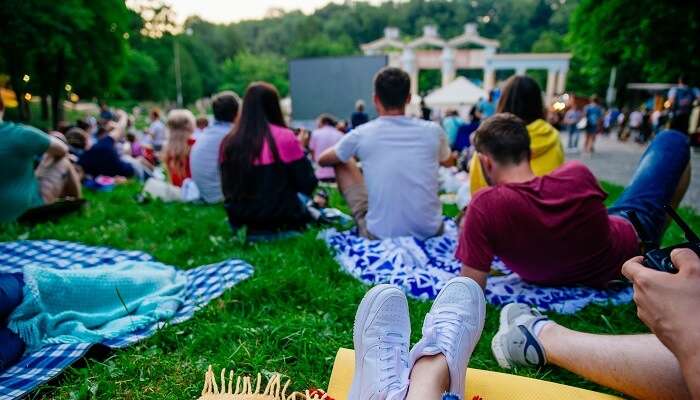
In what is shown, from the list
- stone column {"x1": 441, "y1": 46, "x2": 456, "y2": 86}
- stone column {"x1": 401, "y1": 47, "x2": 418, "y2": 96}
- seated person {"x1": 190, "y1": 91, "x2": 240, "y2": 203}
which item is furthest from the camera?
stone column {"x1": 441, "y1": 46, "x2": 456, "y2": 86}

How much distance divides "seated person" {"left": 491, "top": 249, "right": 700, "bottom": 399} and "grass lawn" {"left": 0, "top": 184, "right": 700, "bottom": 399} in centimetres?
12

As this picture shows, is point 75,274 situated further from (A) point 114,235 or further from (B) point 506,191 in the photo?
(B) point 506,191

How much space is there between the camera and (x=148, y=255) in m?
3.54

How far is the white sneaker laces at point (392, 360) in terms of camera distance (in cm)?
135

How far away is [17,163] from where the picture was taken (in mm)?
3381

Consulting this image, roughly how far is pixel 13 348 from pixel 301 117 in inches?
701

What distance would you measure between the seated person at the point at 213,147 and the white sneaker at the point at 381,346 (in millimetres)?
3745

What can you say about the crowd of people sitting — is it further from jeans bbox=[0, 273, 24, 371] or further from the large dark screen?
the large dark screen

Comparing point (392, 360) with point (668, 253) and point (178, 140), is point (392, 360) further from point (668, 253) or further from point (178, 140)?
point (178, 140)

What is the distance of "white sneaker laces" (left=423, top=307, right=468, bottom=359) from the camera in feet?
4.50

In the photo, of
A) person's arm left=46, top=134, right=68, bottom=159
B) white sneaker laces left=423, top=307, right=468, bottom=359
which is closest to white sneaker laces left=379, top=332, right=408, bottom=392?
white sneaker laces left=423, top=307, right=468, bottom=359

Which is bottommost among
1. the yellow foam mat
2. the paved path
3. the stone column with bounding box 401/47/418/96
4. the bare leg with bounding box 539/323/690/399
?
the paved path

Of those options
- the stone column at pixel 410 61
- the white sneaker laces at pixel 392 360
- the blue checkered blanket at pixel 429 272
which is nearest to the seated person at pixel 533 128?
the blue checkered blanket at pixel 429 272

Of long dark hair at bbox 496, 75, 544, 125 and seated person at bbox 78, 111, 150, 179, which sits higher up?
long dark hair at bbox 496, 75, 544, 125
